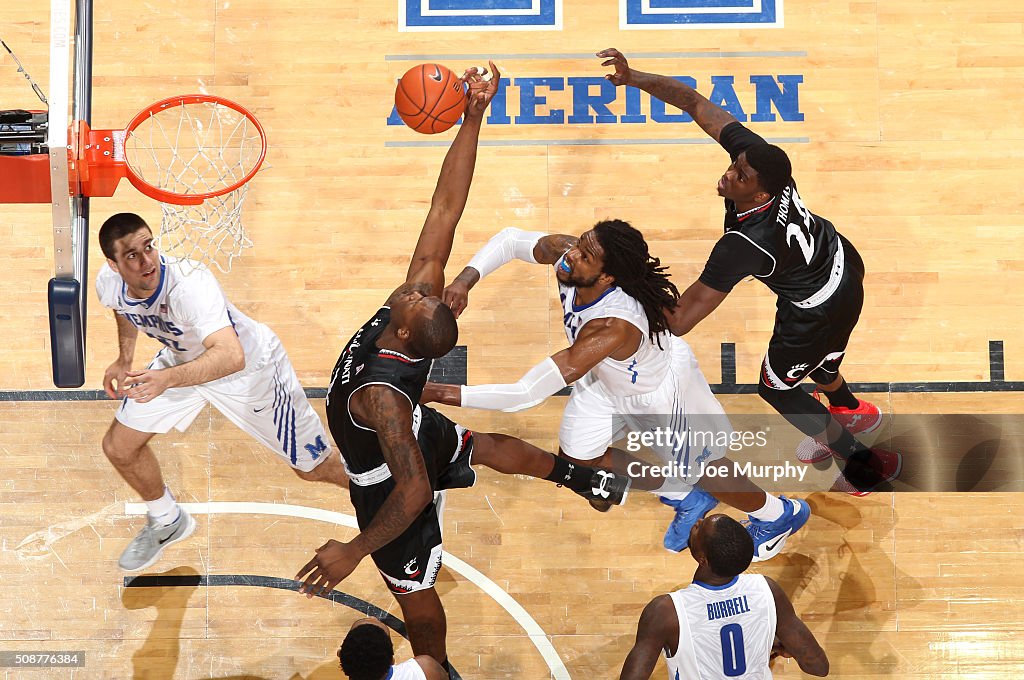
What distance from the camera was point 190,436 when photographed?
19.8ft

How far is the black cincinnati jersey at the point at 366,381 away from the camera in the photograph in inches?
180

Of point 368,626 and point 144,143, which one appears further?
point 144,143

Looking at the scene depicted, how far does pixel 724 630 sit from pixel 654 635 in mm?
332

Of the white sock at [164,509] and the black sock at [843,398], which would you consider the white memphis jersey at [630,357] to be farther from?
the white sock at [164,509]

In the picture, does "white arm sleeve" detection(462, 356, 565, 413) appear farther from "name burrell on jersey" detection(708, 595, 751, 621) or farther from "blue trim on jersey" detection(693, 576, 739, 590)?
"name burrell on jersey" detection(708, 595, 751, 621)

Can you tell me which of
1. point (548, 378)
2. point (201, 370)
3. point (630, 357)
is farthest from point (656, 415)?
point (201, 370)

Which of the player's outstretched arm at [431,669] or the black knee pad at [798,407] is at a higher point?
the black knee pad at [798,407]

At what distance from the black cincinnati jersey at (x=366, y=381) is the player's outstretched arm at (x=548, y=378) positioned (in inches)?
8.6

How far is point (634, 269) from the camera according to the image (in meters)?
5.02

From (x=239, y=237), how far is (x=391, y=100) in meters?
1.29

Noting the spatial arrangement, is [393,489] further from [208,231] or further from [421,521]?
[208,231]

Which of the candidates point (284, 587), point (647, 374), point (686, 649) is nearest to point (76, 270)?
point (284, 587)

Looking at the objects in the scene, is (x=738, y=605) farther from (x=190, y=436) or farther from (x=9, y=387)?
(x=9, y=387)

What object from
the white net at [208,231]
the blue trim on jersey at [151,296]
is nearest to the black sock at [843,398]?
the white net at [208,231]
